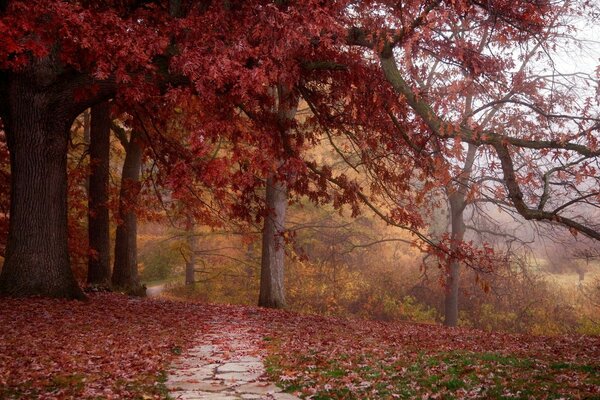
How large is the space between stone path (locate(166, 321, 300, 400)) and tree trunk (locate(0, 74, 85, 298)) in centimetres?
404

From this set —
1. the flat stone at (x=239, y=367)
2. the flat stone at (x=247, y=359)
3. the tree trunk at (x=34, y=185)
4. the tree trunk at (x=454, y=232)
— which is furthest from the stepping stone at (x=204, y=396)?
the tree trunk at (x=454, y=232)

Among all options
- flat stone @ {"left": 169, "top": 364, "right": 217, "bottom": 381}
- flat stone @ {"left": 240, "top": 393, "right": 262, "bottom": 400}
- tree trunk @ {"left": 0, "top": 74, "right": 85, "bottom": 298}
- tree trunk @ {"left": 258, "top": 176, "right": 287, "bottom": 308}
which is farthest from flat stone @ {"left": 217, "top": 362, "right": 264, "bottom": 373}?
tree trunk @ {"left": 258, "top": 176, "right": 287, "bottom": 308}

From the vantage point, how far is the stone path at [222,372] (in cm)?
675

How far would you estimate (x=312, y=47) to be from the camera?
34.6 feet

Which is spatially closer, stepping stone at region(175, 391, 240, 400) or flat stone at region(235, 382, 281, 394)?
stepping stone at region(175, 391, 240, 400)

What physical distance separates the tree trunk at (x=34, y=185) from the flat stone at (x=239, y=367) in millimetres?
5765

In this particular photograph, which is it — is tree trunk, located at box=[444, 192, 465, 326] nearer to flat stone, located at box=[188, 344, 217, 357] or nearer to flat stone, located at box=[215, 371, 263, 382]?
flat stone, located at box=[188, 344, 217, 357]

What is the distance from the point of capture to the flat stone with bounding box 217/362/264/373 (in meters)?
8.11

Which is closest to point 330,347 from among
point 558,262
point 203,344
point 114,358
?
point 203,344

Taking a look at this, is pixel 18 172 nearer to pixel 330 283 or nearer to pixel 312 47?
pixel 312 47

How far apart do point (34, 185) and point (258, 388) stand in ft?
24.9

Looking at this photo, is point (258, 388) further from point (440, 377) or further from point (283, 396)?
point (440, 377)

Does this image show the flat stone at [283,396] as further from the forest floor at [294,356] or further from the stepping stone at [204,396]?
the stepping stone at [204,396]

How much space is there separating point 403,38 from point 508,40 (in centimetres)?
305
